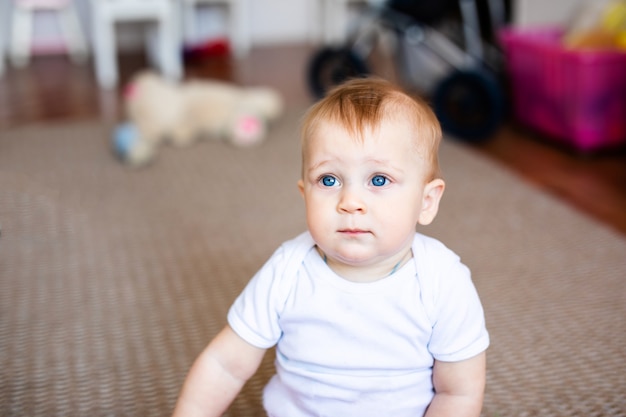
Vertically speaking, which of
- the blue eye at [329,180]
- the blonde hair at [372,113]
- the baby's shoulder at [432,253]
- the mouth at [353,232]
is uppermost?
the blonde hair at [372,113]

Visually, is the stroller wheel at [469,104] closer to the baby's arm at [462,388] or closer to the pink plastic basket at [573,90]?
the pink plastic basket at [573,90]

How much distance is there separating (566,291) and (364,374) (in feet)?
2.03

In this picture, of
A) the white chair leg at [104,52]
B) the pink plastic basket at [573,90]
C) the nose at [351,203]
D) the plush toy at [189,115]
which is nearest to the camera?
the nose at [351,203]

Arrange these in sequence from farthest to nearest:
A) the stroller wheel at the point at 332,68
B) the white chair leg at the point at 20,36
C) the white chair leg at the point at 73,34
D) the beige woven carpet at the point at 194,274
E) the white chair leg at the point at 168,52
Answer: the white chair leg at the point at 73,34
the white chair leg at the point at 20,36
the white chair leg at the point at 168,52
the stroller wheel at the point at 332,68
the beige woven carpet at the point at 194,274

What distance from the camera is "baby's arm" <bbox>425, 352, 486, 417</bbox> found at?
2.17 feet

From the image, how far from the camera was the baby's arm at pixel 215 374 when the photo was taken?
27.1 inches

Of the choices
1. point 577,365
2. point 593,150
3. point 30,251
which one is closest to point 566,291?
point 577,365

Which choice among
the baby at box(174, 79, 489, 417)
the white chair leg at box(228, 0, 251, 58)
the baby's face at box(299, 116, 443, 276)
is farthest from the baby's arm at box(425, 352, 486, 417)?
the white chair leg at box(228, 0, 251, 58)

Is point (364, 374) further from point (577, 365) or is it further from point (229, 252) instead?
point (229, 252)

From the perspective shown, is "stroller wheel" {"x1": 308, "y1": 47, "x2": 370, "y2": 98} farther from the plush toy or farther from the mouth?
the mouth

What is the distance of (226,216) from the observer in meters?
1.50

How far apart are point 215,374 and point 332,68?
5.99ft

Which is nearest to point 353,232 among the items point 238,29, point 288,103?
point 288,103

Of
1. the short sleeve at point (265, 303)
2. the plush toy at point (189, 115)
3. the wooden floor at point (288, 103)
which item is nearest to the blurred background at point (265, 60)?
the wooden floor at point (288, 103)
